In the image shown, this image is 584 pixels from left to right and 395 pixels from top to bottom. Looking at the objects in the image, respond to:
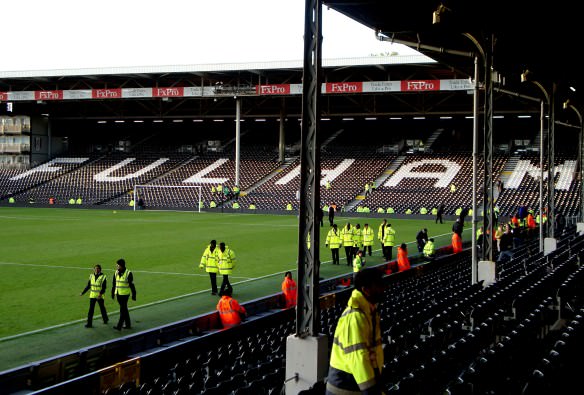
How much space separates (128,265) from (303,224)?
1687cm

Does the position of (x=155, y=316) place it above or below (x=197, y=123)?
below

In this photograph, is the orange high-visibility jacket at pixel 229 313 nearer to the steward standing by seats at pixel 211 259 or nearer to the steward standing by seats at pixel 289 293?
the steward standing by seats at pixel 289 293

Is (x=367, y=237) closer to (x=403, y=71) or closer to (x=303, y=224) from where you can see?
(x=303, y=224)

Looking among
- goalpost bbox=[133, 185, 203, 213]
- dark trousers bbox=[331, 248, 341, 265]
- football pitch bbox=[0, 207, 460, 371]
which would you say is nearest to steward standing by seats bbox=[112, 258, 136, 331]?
football pitch bbox=[0, 207, 460, 371]

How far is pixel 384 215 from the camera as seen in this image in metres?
51.1

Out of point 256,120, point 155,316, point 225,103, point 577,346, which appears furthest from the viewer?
point 256,120

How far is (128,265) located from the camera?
2439 centimetres

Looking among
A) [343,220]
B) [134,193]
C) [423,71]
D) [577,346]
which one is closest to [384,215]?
→ [343,220]

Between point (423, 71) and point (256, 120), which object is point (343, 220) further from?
point (256, 120)

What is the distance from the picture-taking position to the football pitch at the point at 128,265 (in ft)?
48.4

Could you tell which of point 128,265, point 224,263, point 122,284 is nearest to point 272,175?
point 128,265

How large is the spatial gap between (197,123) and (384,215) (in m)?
32.6

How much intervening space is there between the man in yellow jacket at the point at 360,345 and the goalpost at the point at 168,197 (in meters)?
52.3

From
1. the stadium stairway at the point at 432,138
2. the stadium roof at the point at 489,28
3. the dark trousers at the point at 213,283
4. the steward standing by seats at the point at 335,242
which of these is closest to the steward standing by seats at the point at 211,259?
the dark trousers at the point at 213,283
